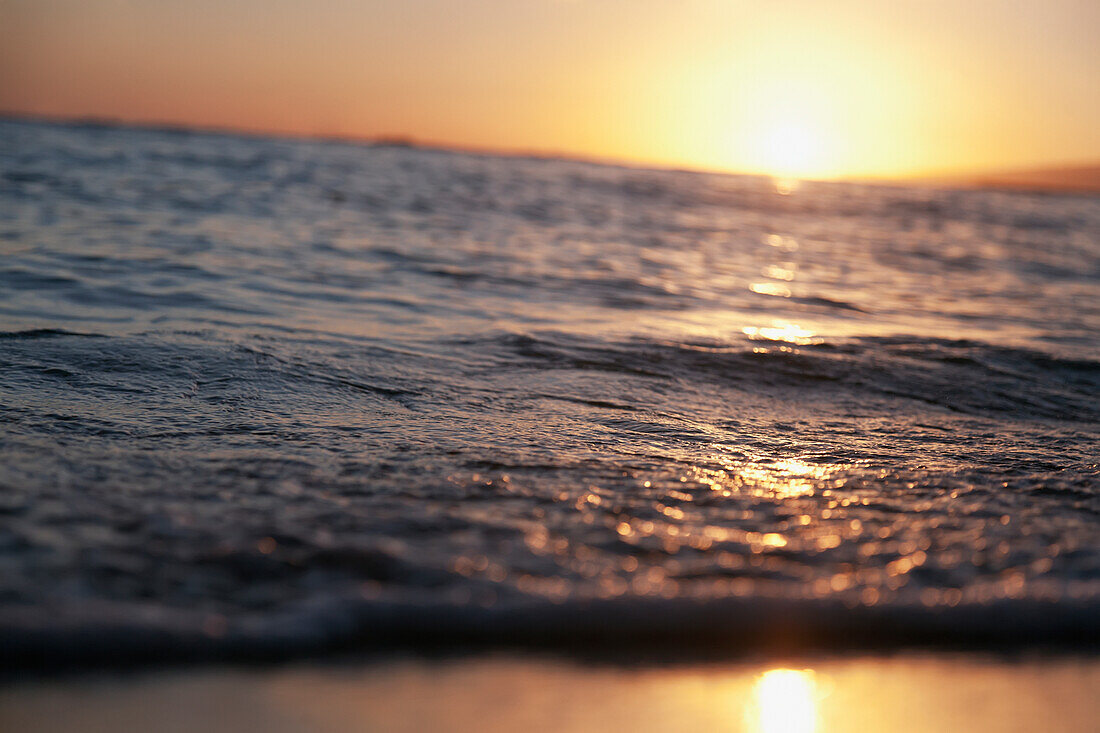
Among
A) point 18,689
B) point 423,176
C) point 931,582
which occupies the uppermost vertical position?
point 423,176

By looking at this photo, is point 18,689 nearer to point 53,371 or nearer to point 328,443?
point 328,443

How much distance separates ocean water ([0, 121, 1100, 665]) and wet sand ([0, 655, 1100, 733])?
91 mm

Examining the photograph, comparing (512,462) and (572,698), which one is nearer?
(572,698)

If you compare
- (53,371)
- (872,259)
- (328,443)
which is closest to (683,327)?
(328,443)

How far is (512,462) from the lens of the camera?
2.77 m

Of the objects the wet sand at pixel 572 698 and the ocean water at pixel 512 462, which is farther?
the ocean water at pixel 512 462

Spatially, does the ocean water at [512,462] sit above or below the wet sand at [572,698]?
above

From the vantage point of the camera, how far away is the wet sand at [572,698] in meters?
1.48

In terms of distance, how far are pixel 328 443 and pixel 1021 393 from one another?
3.88 metres

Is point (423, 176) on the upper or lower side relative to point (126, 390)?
upper

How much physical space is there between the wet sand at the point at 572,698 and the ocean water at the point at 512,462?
91 millimetres

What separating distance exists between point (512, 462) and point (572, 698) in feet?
4.05

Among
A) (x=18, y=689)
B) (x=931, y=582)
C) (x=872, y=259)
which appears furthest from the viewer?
(x=872, y=259)

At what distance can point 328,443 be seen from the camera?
287cm
